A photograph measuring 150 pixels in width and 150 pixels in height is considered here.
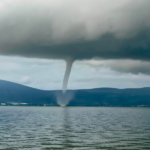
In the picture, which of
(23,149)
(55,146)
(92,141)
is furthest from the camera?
(92,141)

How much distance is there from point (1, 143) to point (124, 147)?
2062 cm

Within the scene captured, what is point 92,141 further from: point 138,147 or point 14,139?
point 14,139

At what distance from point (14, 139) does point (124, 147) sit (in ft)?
67.3

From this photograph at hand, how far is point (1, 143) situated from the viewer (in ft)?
151

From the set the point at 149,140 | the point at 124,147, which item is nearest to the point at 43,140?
the point at 124,147

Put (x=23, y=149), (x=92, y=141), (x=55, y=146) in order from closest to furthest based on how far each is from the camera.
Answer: (x=23, y=149) < (x=55, y=146) < (x=92, y=141)

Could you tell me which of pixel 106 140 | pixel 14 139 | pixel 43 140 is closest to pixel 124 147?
pixel 106 140

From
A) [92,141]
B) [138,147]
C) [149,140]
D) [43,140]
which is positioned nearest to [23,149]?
[43,140]

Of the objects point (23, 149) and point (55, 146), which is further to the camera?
point (55, 146)

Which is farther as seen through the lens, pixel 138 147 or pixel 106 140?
pixel 106 140

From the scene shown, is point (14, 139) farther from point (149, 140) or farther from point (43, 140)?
point (149, 140)

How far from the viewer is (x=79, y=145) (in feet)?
146

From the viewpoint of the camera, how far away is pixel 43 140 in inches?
1939

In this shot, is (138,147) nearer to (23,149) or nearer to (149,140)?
(149,140)
